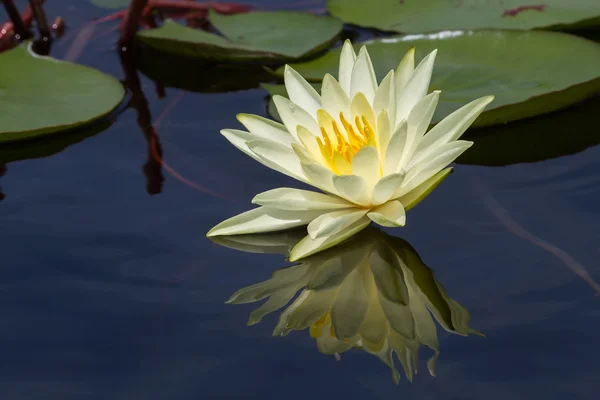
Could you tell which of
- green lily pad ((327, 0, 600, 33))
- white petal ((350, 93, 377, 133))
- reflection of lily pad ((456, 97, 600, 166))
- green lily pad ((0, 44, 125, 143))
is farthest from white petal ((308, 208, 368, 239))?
green lily pad ((327, 0, 600, 33))

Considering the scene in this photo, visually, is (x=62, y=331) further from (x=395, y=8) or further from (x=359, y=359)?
(x=395, y=8)

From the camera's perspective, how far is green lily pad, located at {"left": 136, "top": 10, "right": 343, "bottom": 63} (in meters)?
2.81

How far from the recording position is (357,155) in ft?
5.18

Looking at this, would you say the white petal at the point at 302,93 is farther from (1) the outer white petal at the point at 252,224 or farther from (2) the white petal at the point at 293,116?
(1) the outer white petal at the point at 252,224

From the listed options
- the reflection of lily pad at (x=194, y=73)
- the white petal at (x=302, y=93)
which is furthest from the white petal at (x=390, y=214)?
the reflection of lily pad at (x=194, y=73)

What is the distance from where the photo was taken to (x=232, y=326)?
1590 millimetres

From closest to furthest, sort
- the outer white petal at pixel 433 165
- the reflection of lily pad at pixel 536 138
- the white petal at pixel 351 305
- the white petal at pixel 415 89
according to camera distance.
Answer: the white petal at pixel 351 305 → the outer white petal at pixel 433 165 → the white petal at pixel 415 89 → the reflection of lily pad at pixel 536 138

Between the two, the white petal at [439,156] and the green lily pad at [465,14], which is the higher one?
the white petal at [439,156]

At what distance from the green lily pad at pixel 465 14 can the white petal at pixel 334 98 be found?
1251 mm

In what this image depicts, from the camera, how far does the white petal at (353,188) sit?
5.22 ft

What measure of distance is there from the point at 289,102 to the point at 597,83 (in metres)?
1.14

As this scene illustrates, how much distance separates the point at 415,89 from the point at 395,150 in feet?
0.80

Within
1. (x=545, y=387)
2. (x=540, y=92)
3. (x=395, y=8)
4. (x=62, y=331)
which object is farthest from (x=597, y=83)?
(x=62, y=331)

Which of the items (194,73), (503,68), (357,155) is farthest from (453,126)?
(194,73)
